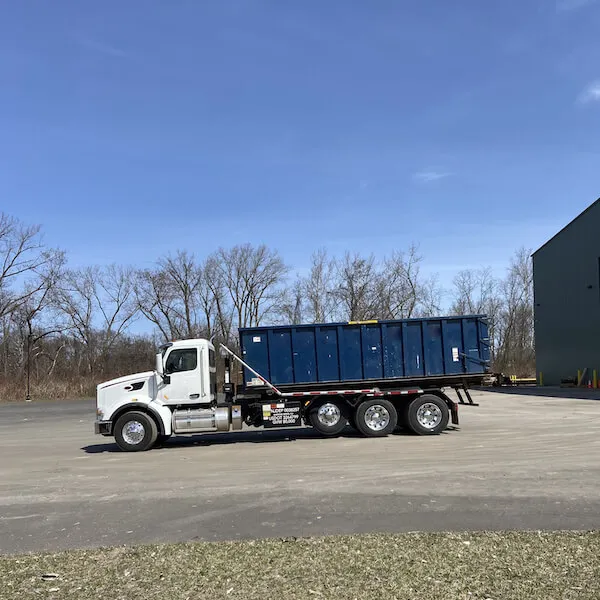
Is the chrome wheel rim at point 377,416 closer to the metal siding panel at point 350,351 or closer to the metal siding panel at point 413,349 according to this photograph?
the metal siding panel at point 350,351

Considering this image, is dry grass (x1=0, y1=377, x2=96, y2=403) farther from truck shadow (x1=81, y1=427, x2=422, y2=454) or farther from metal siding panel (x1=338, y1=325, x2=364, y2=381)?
metal siding panel (x1=338, y1=325, x2=364, y2=381)

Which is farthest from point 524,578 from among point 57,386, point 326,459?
point 57,386

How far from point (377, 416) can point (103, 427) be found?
6.64 meters

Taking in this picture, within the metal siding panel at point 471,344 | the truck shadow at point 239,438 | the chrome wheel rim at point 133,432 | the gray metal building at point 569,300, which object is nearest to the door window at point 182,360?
the chrome wheel rim at point 133,432

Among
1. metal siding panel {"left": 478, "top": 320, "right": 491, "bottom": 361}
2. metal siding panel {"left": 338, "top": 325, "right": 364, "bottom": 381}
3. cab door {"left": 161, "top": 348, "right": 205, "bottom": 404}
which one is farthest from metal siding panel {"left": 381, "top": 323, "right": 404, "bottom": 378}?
cab door {"left": 161, "top": 348, "right": 205, "bottom": 404}

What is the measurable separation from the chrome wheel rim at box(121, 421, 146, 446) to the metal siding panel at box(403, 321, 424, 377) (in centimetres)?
667

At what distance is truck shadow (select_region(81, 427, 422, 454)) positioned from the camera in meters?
14.4

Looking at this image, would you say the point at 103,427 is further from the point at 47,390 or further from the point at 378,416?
the point at 47,390

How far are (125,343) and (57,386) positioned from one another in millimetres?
17750

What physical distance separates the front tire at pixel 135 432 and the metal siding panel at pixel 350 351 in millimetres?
4887

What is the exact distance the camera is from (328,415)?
47.3 feet

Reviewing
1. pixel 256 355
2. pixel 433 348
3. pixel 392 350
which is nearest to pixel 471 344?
pixel 433 348

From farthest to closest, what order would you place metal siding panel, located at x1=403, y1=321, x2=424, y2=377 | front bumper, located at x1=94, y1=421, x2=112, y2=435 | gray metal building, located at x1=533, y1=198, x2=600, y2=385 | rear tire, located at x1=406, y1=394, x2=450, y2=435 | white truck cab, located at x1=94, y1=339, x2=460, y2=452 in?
gray metal building, located at x1=533, y1=198, x2=600, y2=385
metal siding panel, located at x1=403, y1=321, x2=424, y2=377
rear tire, located at x1=406, y1=394, x2=450, y2=435
white truck cab, located at x1=94, y1=339, x2=460, y2=452
front bumper, located at x1=94, y1=421, x2=112, y2=435

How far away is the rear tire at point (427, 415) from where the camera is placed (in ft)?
47.2
